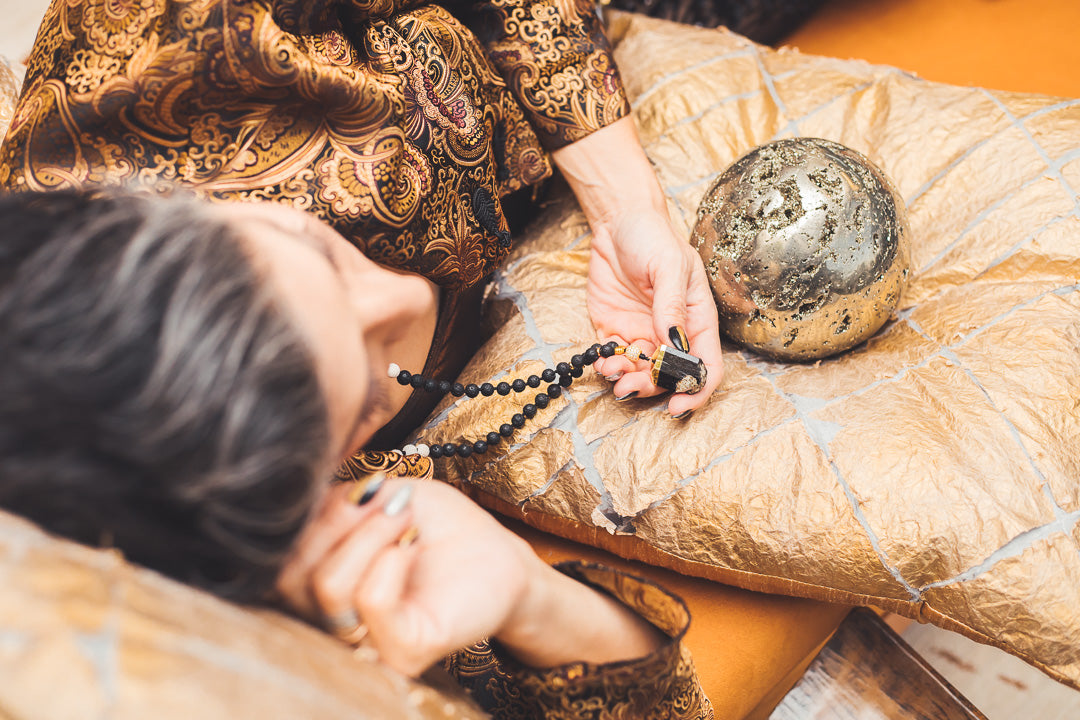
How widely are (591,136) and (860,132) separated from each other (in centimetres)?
48

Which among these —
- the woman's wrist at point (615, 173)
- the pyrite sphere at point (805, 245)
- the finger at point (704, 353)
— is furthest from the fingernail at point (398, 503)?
the woman's wrist at point (615, 173)

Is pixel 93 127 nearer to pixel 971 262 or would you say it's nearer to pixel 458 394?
pixel 458 394

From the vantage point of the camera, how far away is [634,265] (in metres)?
0.99

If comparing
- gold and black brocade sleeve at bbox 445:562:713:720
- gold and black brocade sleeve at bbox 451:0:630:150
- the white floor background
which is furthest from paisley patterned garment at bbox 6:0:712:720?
the white floor background

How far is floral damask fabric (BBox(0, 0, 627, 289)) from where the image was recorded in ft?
2.23

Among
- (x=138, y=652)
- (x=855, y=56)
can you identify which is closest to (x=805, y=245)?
(x=138, y=652)

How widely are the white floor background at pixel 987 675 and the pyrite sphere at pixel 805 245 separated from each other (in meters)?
0.90

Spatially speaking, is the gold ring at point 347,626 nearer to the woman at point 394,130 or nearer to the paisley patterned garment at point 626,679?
the paisley patterned garment at point 626,679

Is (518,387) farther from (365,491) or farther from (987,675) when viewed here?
(987,675)

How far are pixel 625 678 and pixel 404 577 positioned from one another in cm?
23

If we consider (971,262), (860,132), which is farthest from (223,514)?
(860,132)

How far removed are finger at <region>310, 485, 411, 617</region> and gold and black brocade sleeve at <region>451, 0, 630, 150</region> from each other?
29.7 inches

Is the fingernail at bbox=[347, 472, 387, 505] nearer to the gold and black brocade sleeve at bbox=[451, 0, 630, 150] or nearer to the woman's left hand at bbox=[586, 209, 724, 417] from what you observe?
the woman's left hand at bbox=[586, 209, 724, 417]

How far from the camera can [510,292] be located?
110 cm
